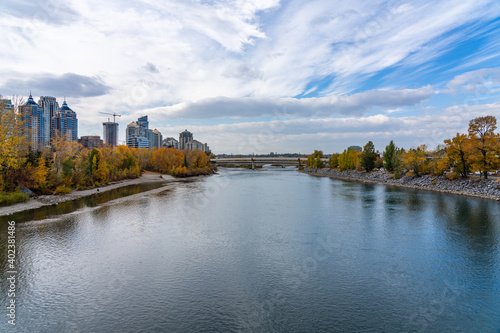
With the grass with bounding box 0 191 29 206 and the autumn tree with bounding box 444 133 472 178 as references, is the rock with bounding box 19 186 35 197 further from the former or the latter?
the autumn tree with bounding box 444 133 472 178

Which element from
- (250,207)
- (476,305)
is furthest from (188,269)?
(250,207)

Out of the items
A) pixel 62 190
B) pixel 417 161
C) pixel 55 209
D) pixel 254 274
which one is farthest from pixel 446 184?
pixel 62 190

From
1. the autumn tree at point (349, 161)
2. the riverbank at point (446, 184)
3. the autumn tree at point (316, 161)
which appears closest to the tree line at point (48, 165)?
the riverbank at point (446, 184)

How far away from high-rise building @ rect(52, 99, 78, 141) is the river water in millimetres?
155146

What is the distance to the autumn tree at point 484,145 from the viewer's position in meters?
43.7

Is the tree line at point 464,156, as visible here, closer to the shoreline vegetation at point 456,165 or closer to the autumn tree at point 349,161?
the shoreline vegetation at point 456,165

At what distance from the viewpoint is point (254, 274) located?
47.7ft

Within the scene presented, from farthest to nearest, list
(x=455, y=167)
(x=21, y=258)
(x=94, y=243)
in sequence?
(x=455, y=167) < (x=94, y=243) < (x=21, y=258)

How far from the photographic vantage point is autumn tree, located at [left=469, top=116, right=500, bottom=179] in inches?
1721

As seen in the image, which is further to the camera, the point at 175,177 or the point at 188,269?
the point at 175,177

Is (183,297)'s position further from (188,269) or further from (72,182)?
(72,182)

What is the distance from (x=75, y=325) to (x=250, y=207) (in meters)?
24.7

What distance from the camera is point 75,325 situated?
10.1 metres

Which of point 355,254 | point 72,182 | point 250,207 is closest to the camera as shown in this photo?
point 355,254
